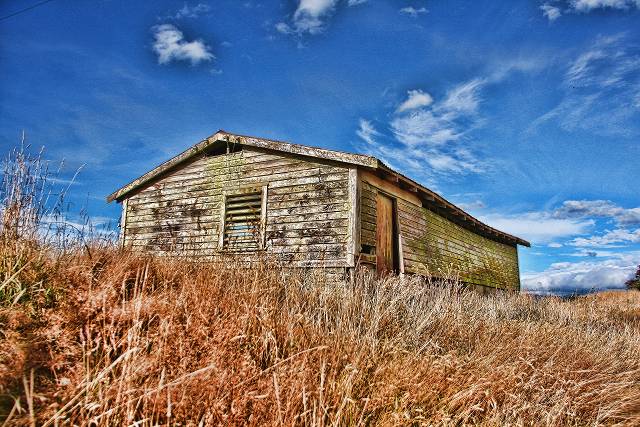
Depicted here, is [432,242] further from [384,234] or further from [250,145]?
[250,145]

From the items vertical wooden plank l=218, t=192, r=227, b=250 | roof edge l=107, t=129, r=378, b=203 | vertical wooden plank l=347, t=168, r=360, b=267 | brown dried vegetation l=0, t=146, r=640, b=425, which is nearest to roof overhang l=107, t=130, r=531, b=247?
Answer: roof edge l=107, t=129, r=378, b=203

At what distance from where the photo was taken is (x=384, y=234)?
10211 mm

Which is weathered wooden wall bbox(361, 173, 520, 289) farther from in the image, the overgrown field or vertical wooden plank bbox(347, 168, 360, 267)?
the overgrown field

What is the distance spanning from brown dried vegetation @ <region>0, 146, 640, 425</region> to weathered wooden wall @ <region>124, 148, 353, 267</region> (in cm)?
460

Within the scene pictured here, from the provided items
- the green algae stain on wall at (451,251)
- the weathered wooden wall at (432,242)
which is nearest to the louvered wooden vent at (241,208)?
the weathered wooden wall at (432,242)

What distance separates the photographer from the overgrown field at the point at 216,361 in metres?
2.08

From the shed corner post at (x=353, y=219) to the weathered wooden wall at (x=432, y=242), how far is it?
0.91 feet

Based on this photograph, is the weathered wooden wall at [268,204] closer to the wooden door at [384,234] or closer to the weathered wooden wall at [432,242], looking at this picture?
the weathered wooden wall at [432,242]

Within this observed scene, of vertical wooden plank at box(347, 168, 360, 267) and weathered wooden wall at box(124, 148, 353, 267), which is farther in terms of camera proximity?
weathered wooden wall at box(124, 148, 353, 267)

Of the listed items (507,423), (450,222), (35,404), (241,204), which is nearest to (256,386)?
(35,404)

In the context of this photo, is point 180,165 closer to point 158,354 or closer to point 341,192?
point 341,192

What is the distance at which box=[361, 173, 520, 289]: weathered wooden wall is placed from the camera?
973cm

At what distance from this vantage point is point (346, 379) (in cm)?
249

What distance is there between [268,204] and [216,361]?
314 inches
